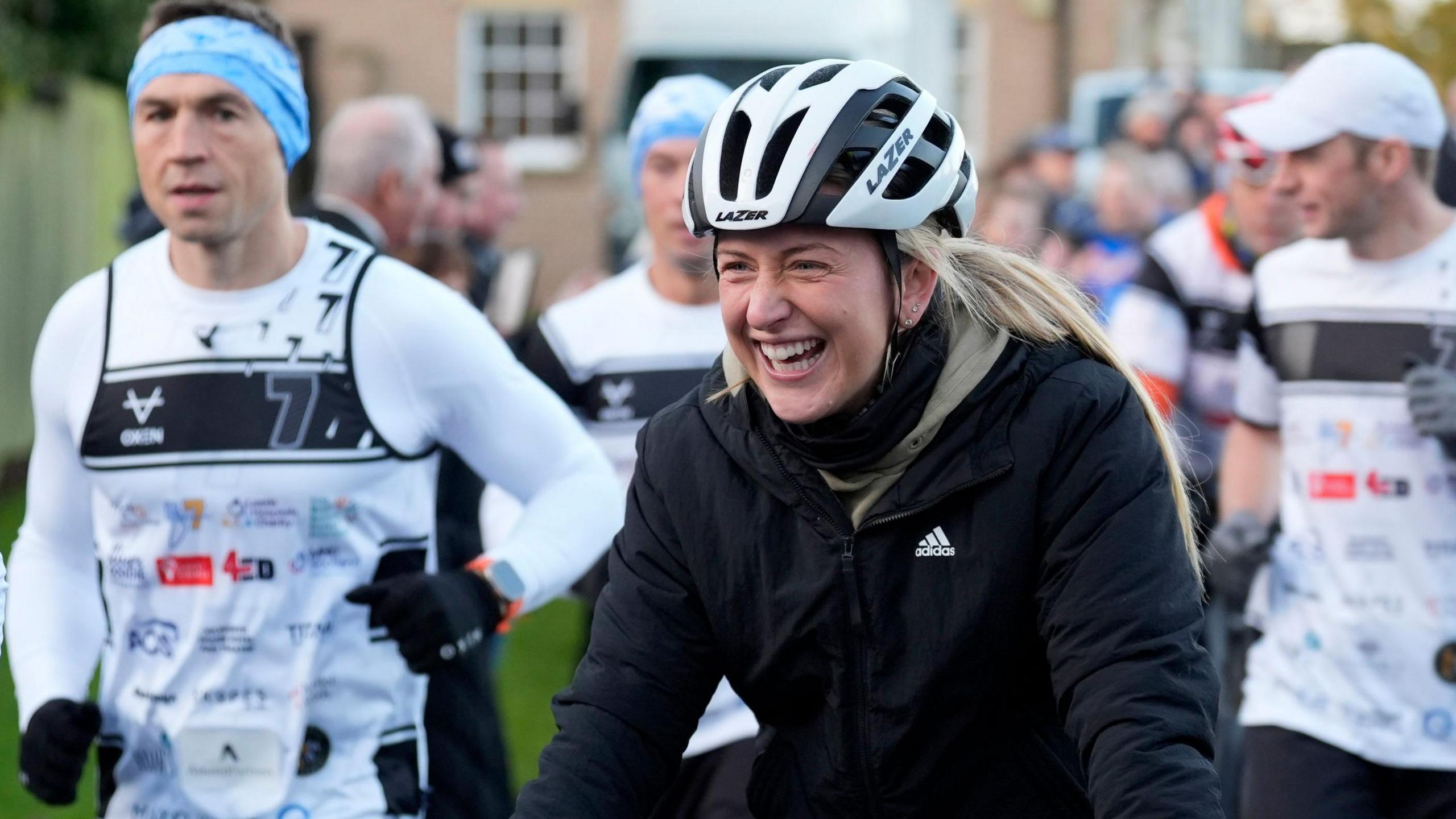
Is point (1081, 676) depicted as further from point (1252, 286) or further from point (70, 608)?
point (1252, 286)

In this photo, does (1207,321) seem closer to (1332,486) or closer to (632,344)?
(1332,486)

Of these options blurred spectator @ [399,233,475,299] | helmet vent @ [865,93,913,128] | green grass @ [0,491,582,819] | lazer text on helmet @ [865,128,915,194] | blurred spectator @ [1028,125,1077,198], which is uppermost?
helmet vent @ [865,93,913,128]

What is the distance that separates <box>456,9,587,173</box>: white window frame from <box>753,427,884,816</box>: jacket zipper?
2561 centimetres

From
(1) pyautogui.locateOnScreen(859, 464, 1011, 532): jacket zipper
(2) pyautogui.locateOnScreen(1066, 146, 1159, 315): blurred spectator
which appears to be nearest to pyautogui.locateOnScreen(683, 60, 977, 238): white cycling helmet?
(1) pyautogui.locateOnScreen(859, 464, 1011, 532): jacket zipper

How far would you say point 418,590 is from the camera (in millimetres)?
3801

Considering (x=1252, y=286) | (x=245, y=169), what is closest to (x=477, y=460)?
(x=245, y=169)

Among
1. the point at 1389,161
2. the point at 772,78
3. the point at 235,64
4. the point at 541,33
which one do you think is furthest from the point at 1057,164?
the point at 541,33

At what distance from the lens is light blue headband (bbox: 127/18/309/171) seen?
4.13 m

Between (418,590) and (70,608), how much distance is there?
86 cm

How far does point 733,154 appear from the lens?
300 centimetres

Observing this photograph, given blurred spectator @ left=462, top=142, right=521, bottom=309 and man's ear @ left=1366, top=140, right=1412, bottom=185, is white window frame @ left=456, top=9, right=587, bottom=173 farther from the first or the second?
man's ear @ left=1366, top=140, right=1412, bottom=185

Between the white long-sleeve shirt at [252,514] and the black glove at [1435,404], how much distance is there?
2.08 m

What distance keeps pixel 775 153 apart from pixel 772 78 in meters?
0.18

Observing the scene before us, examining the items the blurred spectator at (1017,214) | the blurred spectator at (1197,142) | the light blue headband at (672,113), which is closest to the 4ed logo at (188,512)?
the light blue headband at (672,113)
